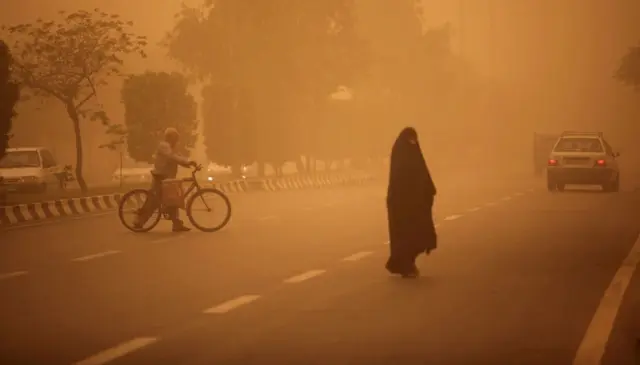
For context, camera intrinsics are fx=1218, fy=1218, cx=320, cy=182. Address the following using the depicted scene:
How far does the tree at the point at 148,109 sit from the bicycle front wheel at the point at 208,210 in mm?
23850

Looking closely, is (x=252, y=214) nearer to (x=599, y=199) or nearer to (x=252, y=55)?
(x=599, y=199)

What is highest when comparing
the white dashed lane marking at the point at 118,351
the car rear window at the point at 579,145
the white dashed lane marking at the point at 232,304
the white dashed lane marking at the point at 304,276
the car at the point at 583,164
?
the white dashed lane marking at the point at 118,351

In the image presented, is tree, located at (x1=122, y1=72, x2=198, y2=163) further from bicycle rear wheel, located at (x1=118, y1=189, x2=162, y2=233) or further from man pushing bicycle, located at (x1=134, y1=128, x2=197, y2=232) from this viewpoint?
man pushing bicycle, located at (x1=134, y1=128, x2=197, y2=232)

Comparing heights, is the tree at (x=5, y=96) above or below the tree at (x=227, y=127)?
above

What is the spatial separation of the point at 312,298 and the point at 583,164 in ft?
89.9

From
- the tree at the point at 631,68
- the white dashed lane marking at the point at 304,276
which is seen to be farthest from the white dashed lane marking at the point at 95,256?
the tree at the point at 631,68

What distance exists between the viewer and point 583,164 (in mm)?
37500

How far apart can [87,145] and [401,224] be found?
76875 millimetres

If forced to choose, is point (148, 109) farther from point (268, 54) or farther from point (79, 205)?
point (79, 205)

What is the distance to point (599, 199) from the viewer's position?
33.2 m

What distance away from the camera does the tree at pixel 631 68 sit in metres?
72.2

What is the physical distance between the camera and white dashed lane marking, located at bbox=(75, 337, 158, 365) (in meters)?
8.03

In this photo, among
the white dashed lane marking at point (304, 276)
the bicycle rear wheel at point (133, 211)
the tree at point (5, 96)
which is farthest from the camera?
the tree at point (5, 96)

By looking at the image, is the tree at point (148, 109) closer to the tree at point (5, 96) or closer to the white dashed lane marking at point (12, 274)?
the tree at point (5, 96)
